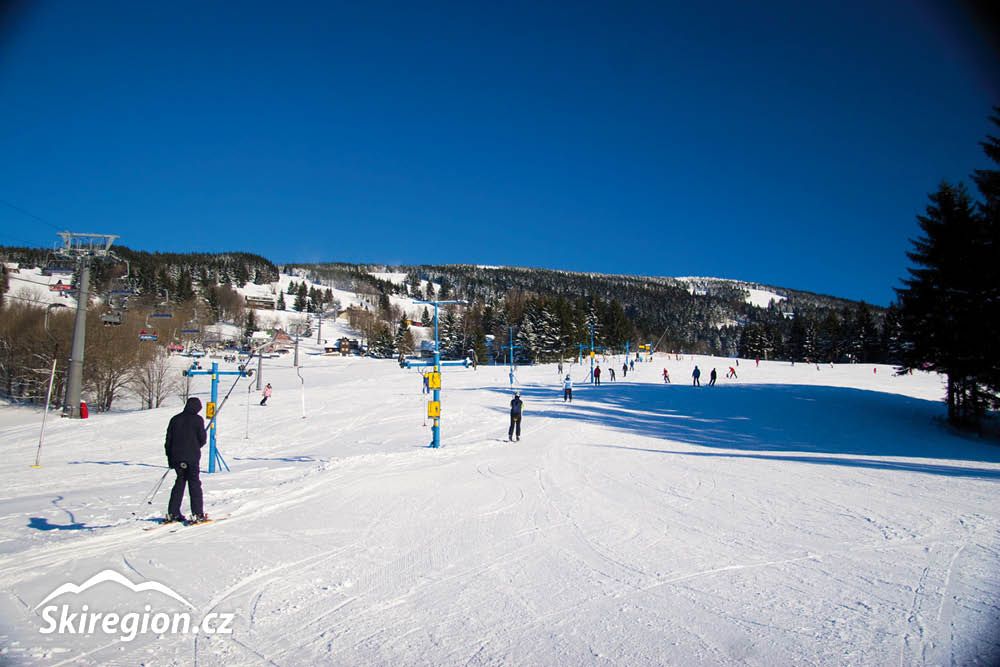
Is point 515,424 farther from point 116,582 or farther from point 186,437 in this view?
point 116,582

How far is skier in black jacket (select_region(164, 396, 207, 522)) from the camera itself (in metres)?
7.69

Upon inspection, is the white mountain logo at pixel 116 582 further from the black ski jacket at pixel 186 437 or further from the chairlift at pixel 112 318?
the chairlift at pixel 112 318

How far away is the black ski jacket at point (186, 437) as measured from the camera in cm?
782

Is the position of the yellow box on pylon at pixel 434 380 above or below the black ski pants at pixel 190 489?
above

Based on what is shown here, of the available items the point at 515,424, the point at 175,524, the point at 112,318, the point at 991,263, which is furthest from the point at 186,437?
the point at 991,263

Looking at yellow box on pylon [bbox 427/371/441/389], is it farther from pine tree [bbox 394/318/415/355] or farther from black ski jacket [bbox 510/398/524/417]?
pine tree [bbox 394/318/415/355]

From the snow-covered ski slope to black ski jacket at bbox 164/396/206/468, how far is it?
40.3 inches

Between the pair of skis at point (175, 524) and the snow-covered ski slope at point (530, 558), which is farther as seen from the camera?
the pair of skis at point (175, 524)

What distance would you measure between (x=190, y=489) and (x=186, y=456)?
0.49 metres

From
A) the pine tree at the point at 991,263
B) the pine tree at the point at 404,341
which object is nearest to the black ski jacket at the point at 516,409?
the pine tree at the point at 991,263

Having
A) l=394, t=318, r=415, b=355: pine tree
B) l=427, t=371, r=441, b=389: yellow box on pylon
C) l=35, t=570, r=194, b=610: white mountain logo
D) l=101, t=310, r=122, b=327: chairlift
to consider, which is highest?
l=394, t=318, r=415, b=355: pine tree

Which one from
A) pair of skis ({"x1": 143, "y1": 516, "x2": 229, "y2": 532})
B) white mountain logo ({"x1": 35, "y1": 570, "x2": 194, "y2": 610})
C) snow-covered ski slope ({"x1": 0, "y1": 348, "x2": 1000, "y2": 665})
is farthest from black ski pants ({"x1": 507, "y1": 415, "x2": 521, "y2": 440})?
white mountain logo ({"x1": 35, "y1": 570, "x2": 194, "y2": 610})

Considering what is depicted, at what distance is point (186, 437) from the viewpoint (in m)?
7.90

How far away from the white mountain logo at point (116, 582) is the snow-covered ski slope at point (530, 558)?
0.10 metres
